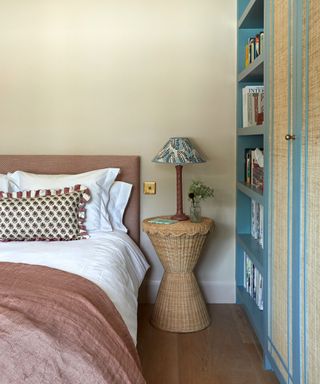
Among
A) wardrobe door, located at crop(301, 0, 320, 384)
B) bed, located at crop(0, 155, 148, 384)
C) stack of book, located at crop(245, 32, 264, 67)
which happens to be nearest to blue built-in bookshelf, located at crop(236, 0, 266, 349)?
stack of book, located at crop(245, 32, 264, 67)

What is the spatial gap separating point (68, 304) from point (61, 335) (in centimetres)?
19

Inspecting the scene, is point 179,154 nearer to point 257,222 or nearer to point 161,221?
point 161,221

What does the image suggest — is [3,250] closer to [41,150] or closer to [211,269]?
[41,150]

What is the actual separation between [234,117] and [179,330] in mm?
1549

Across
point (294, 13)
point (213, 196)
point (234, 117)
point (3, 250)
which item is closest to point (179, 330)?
point (213, 196)

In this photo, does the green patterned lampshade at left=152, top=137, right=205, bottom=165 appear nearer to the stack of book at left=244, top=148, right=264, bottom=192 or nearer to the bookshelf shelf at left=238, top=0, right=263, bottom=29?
the stack of book at left=244, top=148, right=264, bottom=192

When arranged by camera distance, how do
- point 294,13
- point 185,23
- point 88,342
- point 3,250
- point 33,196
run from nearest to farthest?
1. point 88,342
2. point 294,13
3. point 3,250
4. point 33,196
5. point 185,23

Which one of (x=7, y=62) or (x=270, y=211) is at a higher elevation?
(x=7, y=62)

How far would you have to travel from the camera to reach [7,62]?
3.10 m

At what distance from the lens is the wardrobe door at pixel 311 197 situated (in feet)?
4.75

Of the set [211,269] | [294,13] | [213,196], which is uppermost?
[294,13]

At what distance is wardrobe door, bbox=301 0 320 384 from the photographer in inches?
57.0

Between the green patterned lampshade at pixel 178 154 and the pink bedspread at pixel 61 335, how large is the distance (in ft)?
4.07

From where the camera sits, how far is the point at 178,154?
2719 mm
